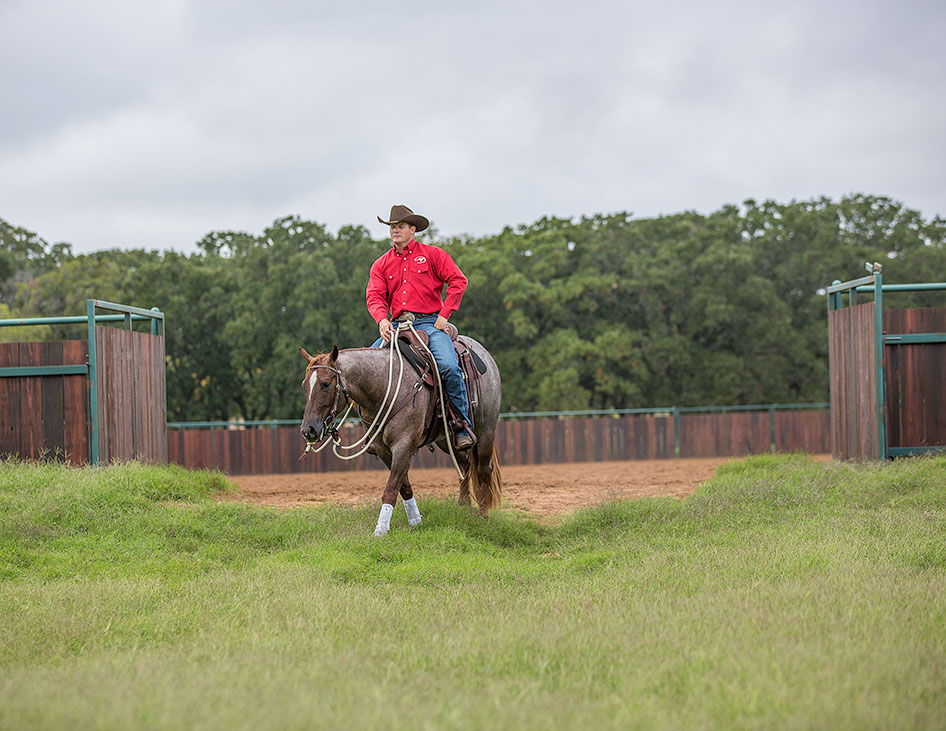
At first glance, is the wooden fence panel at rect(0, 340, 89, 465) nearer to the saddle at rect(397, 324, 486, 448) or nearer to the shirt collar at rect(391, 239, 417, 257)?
the shirt collar at rect(391, 239, 417, 257)

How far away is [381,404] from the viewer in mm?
7664

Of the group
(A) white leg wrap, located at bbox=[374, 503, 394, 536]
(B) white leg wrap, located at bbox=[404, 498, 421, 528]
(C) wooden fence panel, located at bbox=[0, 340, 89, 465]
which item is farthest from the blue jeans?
(C) wooden fence panel, located at bbox=[0, 340, 89, 465]

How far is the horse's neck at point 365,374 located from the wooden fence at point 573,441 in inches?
581

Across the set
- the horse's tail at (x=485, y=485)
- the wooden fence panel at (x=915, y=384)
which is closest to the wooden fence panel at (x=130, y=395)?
the horse's tail at (x=485, y=485)

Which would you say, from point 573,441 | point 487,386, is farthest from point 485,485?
point 573,441

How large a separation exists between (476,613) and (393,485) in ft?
8.64

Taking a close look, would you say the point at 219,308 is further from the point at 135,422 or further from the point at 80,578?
the point at 80,578

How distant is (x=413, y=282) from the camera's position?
824 cm

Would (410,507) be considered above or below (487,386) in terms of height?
below

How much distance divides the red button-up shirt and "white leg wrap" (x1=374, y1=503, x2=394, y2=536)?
70.7 inches

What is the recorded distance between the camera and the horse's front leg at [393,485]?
7.32 meters

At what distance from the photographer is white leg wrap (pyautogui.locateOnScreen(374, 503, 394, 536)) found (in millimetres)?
7275

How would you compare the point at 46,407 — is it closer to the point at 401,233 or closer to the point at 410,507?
the point at 401,233

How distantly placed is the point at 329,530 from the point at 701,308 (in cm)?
2524
